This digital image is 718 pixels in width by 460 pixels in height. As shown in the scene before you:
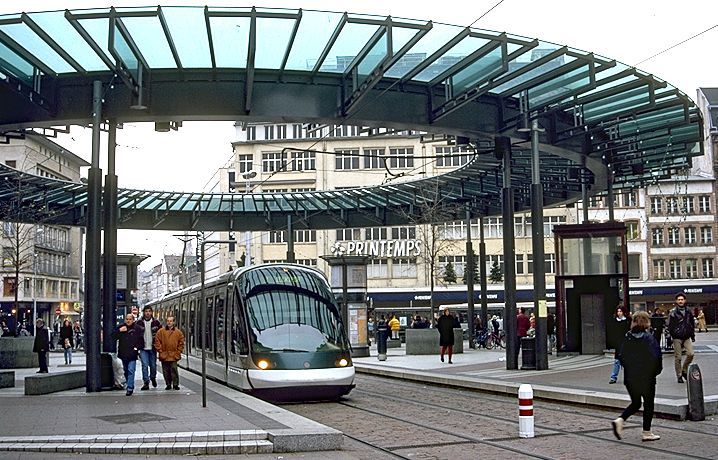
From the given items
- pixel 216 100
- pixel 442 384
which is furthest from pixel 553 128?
pixel 216 100

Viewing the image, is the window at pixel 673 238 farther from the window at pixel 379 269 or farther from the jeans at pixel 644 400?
the jeans at pixel 644 400

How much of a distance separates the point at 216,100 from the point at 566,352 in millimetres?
15369

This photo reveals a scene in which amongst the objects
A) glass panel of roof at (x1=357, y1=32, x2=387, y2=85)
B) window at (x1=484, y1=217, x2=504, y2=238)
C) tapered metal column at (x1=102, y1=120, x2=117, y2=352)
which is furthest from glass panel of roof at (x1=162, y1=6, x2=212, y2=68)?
window at (x1=484, y1=217, x2=504, y2=238)

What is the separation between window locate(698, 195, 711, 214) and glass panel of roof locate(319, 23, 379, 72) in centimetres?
6893

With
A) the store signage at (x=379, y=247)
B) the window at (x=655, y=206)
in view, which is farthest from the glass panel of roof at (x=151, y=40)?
the window at (x=655, y=206)

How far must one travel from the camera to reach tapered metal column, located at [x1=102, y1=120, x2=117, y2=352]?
74.8 ft

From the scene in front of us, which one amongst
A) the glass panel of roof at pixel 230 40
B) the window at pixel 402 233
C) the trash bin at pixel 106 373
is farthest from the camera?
the window at pixel 402 233

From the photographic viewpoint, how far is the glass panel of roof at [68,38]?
18.5 metres

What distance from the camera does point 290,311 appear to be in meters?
20.2

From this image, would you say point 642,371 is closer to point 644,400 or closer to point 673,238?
point 644,400

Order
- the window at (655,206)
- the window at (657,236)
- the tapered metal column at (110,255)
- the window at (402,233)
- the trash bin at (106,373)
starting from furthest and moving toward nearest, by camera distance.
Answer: the window at (402,233) < the window at (655,206) < the window at (657,236) < the tapered metal column at (110,255) < the trash bin at (106,373)

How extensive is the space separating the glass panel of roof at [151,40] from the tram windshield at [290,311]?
530cm

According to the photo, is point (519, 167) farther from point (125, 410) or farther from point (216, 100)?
point (125, 410)

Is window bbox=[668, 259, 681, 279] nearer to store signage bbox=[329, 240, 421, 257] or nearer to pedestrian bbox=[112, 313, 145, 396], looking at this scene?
store signage bbox=[329, 240, 421, 257]
